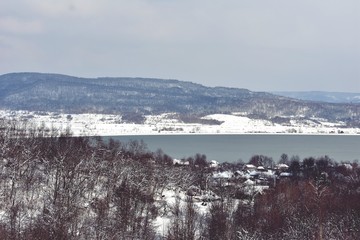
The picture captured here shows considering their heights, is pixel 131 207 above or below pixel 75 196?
below

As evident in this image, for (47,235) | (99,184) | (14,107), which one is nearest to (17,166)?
(99,184)

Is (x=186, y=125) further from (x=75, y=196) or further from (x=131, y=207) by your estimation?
(x=75, y=196)

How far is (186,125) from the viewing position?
140 metres

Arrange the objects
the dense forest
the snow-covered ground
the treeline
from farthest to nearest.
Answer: the snow-covered ground → the dense forest → the treeline

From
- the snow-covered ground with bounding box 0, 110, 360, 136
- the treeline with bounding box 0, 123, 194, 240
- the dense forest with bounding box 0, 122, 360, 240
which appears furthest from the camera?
the snow-covered ground with bounding box 0, 110, 360, 136

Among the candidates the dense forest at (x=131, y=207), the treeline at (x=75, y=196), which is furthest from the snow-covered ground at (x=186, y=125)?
the dense forest at (x=131, y=207)

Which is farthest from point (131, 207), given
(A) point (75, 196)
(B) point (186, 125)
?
(B) point (186, 125)

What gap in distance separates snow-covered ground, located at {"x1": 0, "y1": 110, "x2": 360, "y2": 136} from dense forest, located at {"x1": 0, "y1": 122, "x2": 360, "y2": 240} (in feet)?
271

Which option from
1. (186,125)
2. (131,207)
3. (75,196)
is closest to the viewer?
(75,196)

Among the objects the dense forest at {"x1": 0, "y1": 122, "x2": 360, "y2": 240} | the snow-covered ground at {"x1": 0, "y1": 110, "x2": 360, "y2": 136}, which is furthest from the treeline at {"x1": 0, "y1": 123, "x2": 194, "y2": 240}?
the snow-covered ground at {"x1": 0, "y1": 110, "x2": 360, "y2": 136}

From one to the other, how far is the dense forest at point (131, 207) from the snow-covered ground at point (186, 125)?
82.6m

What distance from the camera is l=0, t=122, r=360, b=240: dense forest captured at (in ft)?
59.3

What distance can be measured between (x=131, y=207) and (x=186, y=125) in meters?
117

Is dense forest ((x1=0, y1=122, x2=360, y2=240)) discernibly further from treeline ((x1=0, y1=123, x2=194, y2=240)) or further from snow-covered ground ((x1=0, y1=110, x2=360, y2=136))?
snow-covered ground ((x1=0, y1=110, x2=360, y2=136))
